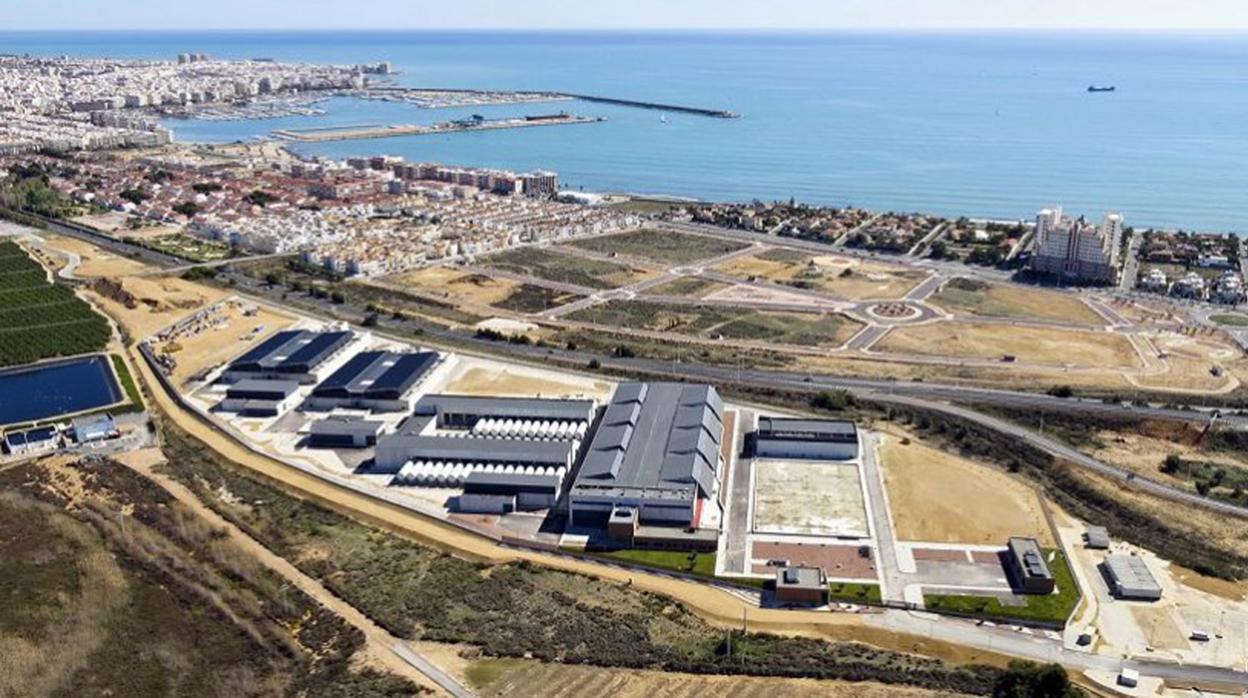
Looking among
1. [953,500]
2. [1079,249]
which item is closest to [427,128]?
[1079,249]

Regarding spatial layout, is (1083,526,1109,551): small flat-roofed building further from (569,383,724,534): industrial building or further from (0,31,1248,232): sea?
(0,31,1248,232): sea

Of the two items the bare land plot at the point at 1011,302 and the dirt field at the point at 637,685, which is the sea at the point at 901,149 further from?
the dirt field at the point at 637,685

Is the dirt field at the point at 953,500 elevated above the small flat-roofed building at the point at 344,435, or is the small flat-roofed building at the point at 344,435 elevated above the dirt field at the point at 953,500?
the dirt field at the point at 953,500

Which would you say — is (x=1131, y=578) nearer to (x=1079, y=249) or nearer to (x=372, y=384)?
(x=372, y=384)

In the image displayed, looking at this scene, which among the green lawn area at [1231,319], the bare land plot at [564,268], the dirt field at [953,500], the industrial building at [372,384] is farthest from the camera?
the bare land plot at [564,268]

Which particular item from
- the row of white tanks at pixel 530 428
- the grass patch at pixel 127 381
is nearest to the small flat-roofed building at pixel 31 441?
the grass patch at pixel 127 381

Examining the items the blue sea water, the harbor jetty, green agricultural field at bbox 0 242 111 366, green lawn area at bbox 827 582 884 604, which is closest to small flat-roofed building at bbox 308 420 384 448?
the blue sea water

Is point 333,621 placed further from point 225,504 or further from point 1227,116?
point 1227,116
